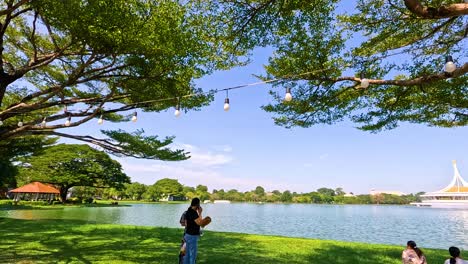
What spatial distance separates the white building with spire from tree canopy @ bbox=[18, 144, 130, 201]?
8273cm

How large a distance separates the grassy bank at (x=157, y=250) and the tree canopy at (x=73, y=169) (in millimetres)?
32653

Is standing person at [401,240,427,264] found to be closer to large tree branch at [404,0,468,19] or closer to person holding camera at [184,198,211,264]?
person holding camera at [184,198,211,264]

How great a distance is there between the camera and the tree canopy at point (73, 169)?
40.3m

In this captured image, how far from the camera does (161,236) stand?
34.9ft

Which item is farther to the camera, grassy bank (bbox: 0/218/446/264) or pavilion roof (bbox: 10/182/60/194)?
pavilion roof (bbox: 10/182/60/194)

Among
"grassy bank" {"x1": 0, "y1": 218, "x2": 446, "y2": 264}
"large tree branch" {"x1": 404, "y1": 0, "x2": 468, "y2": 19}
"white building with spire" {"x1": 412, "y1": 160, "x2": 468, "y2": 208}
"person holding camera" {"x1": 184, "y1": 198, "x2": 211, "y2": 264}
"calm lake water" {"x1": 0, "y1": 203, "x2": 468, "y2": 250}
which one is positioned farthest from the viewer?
"white building with spire" {"x1": 412, "y1": 160, "x2": 468, "y2": 208}

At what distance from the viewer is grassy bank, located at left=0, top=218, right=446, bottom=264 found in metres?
6.95

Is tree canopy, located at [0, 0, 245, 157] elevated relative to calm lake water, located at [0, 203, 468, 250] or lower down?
elevated

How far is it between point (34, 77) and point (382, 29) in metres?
10.2

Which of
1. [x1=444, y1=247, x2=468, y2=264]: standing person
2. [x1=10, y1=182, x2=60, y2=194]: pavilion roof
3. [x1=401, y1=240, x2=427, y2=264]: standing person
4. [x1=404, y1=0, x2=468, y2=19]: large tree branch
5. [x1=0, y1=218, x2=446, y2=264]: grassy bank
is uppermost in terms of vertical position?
[x1=404, y1=0, x2=468, y2=19]: large tree branch

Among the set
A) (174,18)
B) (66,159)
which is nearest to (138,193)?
(66,159)

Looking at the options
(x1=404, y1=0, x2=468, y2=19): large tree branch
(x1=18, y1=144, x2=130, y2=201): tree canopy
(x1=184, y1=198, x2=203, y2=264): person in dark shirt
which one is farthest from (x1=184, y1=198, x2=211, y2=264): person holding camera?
(x1=18, y1=144, x2=130, y2=201): tree canopy

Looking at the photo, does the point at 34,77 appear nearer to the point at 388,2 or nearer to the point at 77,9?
the point at 77,9

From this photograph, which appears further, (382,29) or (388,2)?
(382,29)
